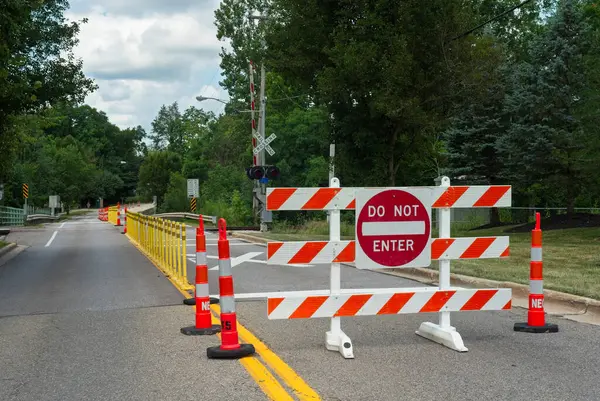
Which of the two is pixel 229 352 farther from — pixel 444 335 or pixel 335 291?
pixel 444 335

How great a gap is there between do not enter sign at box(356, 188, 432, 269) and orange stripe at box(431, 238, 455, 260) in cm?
12

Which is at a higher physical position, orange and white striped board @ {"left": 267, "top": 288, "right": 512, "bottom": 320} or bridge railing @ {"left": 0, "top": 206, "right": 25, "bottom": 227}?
orange and white striped board @ {"left": 267, "top": 288, "right": 512, "bottom": 320}


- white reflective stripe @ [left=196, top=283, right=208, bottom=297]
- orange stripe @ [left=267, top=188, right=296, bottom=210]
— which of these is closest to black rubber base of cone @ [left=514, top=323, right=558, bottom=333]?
orange stripe @ [left=267, top=188, right=296, bottom=210]

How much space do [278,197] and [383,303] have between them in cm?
149

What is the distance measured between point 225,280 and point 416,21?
1441 centimetres

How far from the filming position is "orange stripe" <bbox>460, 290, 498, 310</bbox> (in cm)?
654

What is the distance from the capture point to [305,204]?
6.23 meters

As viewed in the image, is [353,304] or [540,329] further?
[540,329]

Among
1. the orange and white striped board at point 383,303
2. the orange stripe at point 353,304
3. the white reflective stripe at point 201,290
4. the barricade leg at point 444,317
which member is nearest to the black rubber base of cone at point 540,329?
the orange and white striped board at point 383,303

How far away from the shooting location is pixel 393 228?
6309 millimetres

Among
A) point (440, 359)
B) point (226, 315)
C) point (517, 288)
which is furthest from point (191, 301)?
point (517, 288)

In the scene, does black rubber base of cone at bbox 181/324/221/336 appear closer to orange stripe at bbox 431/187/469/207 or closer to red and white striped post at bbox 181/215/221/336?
red and white striped post at bbox 181/215/221/336

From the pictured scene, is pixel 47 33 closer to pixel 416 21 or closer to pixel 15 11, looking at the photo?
pixel 15 11

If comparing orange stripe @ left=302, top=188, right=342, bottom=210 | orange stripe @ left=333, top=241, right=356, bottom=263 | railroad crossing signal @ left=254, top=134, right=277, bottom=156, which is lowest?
orange stripe @ left=333, top=241, right=356, bottom=263
